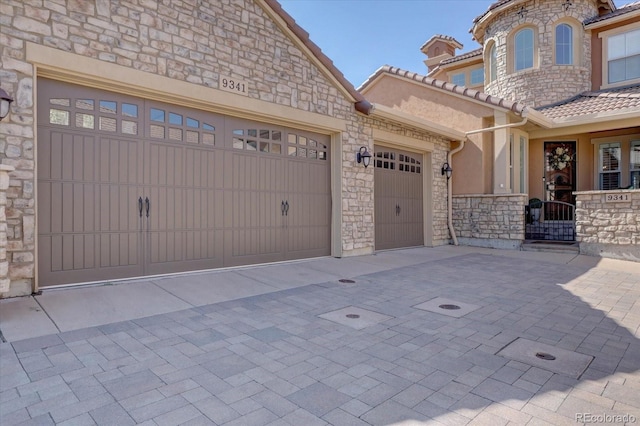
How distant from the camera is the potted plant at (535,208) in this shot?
11.4 meters

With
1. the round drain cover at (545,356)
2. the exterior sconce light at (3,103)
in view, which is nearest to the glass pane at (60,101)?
the exterior sconce light at (3,103)

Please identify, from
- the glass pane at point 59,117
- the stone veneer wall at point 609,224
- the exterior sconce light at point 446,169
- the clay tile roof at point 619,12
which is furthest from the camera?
the clay tile roof at point 619,12

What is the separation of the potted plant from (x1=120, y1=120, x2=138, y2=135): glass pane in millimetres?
10710

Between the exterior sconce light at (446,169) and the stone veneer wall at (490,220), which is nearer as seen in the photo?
the stone veneer wall at (490,220)

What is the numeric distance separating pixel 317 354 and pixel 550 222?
430 inches

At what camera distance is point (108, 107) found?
525cm

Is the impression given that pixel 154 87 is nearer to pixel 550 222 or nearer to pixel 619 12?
pixel 550 222

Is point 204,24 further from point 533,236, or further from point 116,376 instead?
point 533,236

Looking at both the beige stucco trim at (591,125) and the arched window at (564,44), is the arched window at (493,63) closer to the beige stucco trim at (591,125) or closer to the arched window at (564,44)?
the arched window at (564,44)

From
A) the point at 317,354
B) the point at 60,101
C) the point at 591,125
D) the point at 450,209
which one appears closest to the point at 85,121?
the point at 60,101

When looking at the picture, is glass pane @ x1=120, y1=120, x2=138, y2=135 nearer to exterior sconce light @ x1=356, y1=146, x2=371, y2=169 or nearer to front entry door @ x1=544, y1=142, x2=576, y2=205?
exterior sconce light @ x1=356, y1=146, x2=371, y2=169

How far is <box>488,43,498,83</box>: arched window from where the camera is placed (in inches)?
551

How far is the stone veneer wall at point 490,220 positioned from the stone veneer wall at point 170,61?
392cm

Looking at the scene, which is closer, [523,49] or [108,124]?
[108,124]
